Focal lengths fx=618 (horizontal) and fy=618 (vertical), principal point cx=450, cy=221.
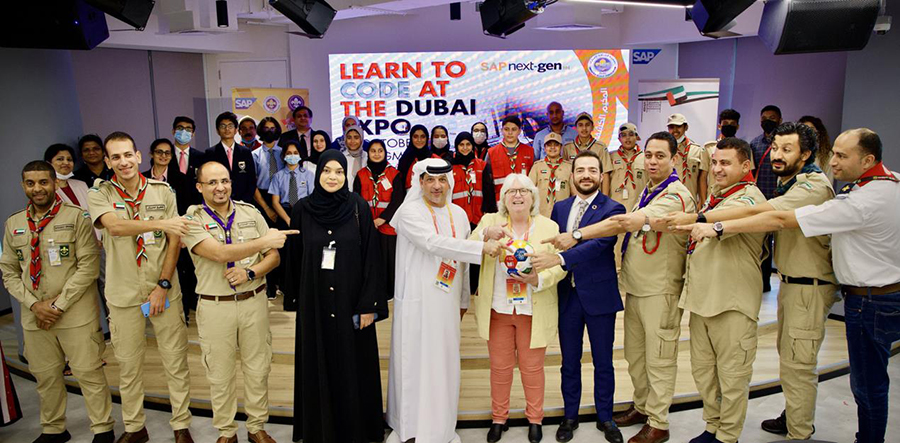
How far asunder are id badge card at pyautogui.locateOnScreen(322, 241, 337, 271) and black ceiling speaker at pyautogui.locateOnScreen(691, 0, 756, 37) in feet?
10.1

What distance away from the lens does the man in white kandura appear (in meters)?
3.64

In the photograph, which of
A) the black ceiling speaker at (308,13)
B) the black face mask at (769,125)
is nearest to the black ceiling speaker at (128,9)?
the black ceiling speaker at (308,13)

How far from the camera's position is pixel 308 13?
552 cm

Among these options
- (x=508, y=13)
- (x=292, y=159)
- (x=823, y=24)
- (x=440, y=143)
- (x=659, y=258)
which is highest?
(x=508, y=13)

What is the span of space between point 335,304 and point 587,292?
150 cm

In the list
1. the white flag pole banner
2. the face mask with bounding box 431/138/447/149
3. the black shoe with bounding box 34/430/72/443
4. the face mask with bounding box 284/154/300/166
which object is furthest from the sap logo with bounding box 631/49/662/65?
the black shoe with bounding box 34/430/72/443

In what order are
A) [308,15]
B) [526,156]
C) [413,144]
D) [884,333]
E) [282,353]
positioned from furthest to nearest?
[526,156]
[413,144]
[308,15]
[282,353]
[884,333]

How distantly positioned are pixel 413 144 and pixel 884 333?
4186 mm

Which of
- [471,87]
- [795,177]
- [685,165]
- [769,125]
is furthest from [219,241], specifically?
[471,87]

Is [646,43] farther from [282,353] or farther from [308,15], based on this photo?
→ [282,353]

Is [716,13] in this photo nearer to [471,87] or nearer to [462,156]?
[462,156]

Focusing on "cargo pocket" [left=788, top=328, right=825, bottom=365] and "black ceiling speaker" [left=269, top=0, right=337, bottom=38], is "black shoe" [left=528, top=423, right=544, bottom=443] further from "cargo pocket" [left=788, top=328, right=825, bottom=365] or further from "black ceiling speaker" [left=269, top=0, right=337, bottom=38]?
"black ceiling speaker" [left=269, top=0, right=337, bottom=38]

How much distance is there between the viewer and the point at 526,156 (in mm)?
6648

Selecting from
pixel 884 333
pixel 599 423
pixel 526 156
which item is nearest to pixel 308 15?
pixel 526 156
